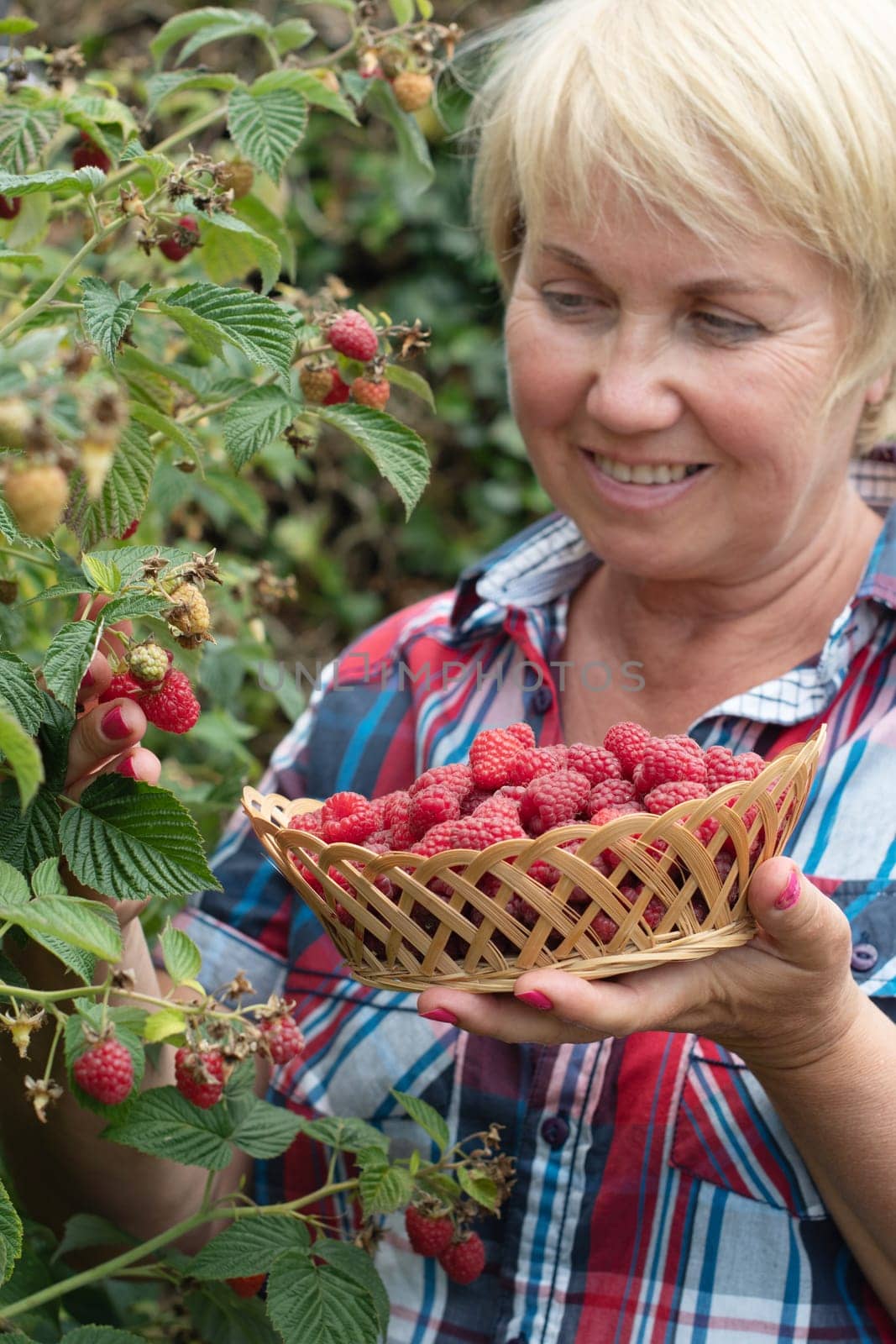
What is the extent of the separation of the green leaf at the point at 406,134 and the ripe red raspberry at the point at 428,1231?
948 millimetres

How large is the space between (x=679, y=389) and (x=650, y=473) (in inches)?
3.7

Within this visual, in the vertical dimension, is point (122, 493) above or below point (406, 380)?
below

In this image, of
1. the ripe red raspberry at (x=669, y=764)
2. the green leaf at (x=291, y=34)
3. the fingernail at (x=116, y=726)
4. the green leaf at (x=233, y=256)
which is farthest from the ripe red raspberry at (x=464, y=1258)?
the green leaf at (x=291, y=34)

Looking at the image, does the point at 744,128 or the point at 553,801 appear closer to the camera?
the point at 553,801

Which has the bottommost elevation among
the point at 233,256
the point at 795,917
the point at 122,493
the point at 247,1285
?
the point at 247,1285

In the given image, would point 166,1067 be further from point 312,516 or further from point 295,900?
point 312,516

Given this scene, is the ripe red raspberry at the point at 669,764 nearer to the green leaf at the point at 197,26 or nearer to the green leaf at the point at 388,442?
the green leaf at the point at 388,442

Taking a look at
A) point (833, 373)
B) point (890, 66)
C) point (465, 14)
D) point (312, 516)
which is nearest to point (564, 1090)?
point (833, 373)

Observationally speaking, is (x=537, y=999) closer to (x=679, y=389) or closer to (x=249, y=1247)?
(x=249, y=1247)

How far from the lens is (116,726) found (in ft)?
2.66

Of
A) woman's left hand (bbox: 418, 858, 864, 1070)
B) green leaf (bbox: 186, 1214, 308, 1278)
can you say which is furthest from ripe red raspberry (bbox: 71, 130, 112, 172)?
green leaf (bbox: 186, 1214, 308, 1278)

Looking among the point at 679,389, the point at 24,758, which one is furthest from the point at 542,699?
the point at 24,758

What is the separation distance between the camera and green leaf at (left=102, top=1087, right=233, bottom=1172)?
3.17ft

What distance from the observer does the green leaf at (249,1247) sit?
0.95m
